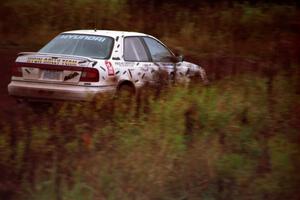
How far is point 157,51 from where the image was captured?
38.2 feet

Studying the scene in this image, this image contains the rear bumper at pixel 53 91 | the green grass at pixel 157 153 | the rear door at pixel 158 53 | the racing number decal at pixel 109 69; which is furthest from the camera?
the rear door at pixel 158 53

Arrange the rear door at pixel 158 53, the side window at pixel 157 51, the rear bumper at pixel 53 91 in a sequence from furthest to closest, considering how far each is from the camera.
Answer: the side window at pixel 157 51, the rear door at pixel 158 53, the rear bumper at pixel 53 91

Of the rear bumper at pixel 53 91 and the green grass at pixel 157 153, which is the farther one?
the rear bumper at pixel 53 91

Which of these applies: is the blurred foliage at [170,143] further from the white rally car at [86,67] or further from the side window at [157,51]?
the side window at [157,51]

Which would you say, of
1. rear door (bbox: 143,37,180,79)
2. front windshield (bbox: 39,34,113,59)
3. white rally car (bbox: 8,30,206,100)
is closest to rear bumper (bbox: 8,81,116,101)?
white rally car (bbox: 8,30,206,100)

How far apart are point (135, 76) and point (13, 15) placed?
911 centimetres

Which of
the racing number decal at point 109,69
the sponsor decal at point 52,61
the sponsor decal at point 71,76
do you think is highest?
the sponsor decal at point 52,61

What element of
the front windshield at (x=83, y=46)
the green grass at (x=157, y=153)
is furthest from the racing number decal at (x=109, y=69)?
the green grass at (x=157, y=153)

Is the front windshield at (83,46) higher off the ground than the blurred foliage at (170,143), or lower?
higher

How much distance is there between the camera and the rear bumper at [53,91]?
9875 mm

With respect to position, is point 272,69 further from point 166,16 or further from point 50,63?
point 166,16

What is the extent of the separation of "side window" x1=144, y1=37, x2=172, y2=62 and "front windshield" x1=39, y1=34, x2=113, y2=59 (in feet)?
3.05

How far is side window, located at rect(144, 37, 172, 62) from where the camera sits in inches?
450

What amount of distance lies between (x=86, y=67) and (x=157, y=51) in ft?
6.78
